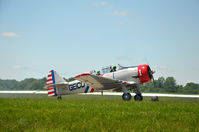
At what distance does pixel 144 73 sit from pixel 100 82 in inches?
135

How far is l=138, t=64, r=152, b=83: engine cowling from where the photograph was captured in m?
18.0

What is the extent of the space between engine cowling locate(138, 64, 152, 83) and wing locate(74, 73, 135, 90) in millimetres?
929

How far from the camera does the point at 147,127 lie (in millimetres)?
5762

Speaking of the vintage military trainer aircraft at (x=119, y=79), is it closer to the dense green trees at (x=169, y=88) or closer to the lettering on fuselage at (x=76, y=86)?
the lettering on fuselage at (x=76, y=86)

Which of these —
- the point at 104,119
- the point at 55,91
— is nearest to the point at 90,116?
the point at 104,119

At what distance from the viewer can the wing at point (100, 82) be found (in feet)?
56.8

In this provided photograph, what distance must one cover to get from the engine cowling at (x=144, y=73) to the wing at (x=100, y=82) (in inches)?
36.6

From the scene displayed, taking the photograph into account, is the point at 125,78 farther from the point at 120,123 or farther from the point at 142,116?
the point at 120,123

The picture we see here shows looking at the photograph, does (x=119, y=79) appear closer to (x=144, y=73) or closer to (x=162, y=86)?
(x=144, y=73)

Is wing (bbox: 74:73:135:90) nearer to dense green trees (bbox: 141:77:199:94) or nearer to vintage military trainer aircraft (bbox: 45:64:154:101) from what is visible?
vintage military trainer aircraft (bbox: 45:64:154:101)

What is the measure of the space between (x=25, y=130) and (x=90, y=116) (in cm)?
215

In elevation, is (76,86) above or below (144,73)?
below

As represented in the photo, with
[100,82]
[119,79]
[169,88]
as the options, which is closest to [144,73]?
[119,79]

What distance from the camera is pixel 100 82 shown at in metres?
18.4
